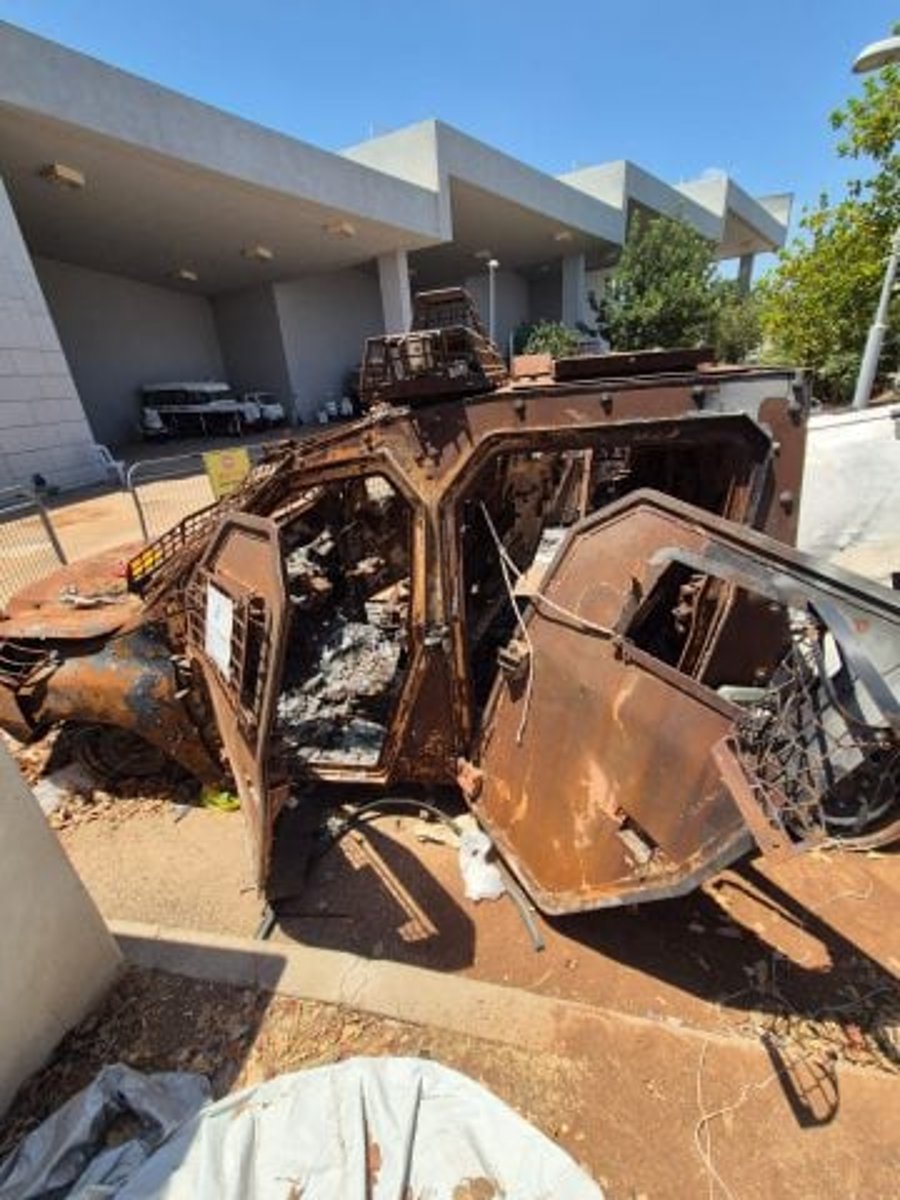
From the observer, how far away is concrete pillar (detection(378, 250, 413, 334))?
2246cm

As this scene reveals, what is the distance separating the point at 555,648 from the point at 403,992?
5.64 feet

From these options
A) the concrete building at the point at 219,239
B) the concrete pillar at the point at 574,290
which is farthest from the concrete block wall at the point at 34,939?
the concrete pillar at the point at 574,290

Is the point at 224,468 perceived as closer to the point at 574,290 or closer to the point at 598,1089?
the point at 598,1089

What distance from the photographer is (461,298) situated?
17.8 ft

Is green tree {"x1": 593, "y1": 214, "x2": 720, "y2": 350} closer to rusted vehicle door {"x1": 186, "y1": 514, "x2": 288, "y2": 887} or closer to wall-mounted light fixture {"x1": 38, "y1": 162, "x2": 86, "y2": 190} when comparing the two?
wall-mounted light fixture {"x1": 38, "y1": 162, "x2": 86, "y2": 190}

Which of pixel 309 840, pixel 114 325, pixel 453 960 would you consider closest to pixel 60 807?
pixel 309 840

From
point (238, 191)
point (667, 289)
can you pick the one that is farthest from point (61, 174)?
point (667, 289)

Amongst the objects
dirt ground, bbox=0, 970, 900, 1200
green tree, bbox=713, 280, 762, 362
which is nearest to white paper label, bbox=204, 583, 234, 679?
dirt ground, bbox=0, 970, 900, 1200

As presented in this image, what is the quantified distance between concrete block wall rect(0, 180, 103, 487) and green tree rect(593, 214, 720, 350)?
20.3 meters

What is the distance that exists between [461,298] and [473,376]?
2.56 meters

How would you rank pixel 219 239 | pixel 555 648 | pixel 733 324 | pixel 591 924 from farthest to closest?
1. pixel 733 324
2. pixel 219 239
3. pixel 591 924
4. pixel 555 648

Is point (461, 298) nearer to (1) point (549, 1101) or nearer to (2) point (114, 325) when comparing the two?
(1) point (549, 1101)

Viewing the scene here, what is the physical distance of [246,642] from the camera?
9.62 feet

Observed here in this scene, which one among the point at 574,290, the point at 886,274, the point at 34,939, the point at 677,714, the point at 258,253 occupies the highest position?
the point at 258,253
